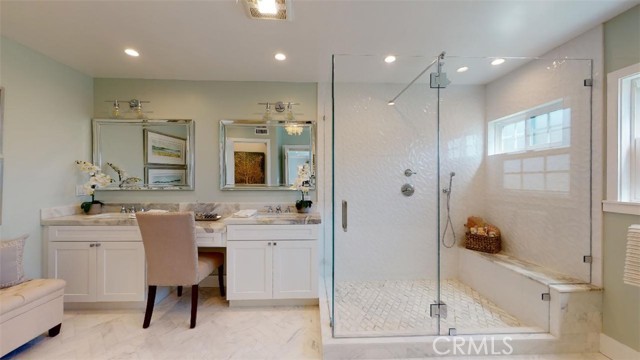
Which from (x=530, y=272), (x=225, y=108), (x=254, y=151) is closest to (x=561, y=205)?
(x=530, y=272)

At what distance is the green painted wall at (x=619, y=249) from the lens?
1.75 meters

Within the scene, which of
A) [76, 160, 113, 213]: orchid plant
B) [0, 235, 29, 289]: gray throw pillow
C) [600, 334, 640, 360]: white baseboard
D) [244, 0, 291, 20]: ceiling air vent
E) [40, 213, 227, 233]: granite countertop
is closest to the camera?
[244, 0, 291, 20]: ceiling air vent

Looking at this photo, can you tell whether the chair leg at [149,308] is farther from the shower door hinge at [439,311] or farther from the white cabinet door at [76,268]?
the shower door hinge at [439,311]

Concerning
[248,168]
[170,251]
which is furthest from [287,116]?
[170,251]

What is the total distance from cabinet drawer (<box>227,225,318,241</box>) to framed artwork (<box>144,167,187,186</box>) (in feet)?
3.30

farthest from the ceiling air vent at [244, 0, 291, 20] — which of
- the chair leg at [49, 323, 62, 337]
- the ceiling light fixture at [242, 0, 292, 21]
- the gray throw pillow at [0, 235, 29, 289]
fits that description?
the chair leg at [49, 323, 62, 337]

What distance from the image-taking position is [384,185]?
303 centimetres

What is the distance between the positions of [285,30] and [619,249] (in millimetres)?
2826

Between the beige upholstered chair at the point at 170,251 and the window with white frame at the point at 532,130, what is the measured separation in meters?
3.11

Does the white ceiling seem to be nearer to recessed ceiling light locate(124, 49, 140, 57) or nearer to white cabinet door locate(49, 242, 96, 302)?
recessed ceiling light locate(124, 49, 140, 57)

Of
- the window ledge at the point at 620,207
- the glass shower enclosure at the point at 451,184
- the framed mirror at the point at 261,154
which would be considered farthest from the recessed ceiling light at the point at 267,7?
the window ledge at the point at 620,207

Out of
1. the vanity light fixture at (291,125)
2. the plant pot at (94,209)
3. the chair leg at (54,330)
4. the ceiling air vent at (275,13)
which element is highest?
the ceiling air vent at (275,13)

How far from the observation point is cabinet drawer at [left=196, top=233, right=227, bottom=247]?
95.8 inches

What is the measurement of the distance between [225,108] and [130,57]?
3.07 ft
